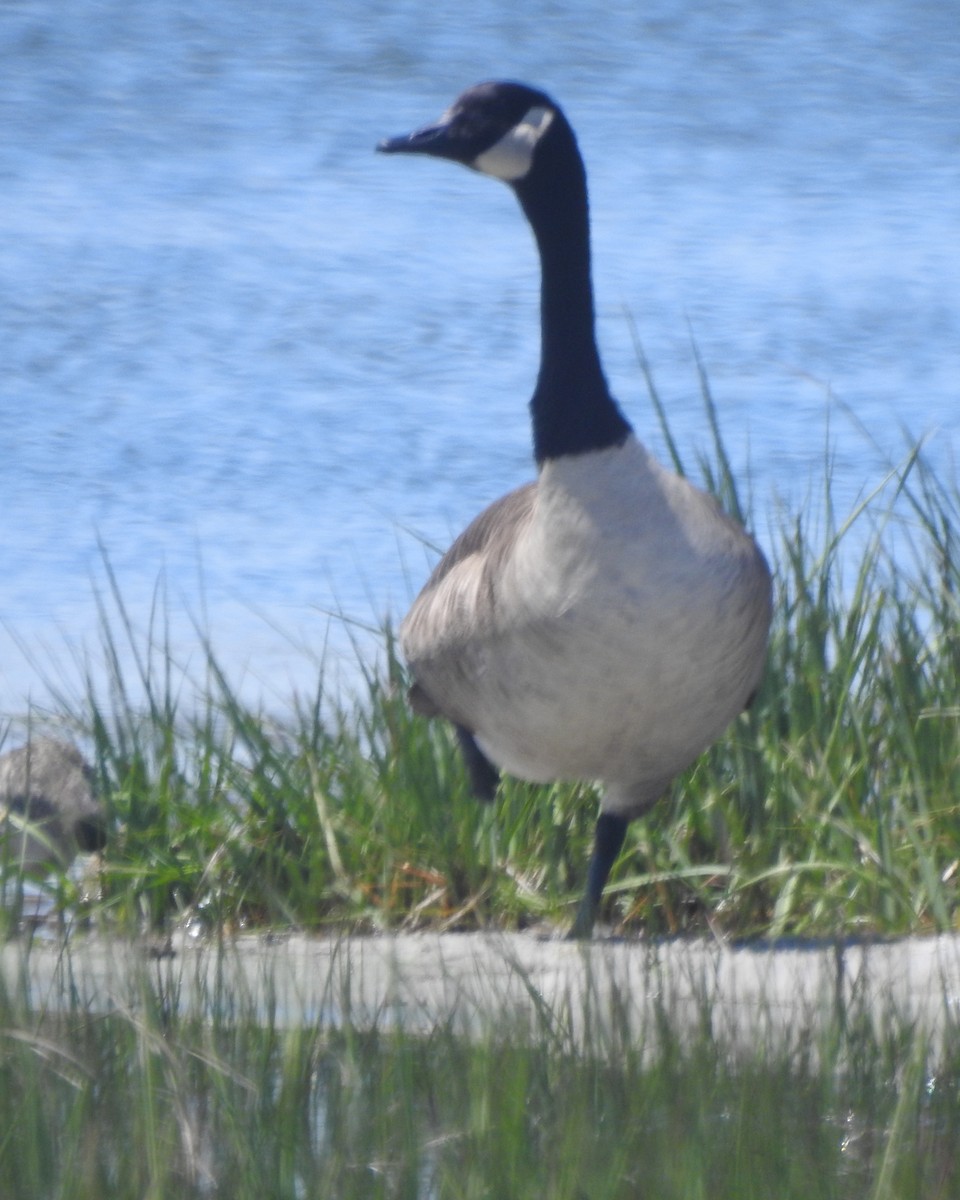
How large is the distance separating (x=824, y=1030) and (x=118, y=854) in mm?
2953

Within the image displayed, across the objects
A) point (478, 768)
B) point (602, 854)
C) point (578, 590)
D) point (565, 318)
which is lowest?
point (602, 854)

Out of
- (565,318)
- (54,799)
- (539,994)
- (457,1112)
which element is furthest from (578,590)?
(54,799)

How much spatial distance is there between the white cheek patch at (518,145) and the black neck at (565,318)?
0.12ft

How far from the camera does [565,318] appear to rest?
4.91 metres

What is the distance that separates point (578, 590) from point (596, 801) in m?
1.50

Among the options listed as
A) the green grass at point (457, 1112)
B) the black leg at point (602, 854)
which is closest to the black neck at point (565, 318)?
the black leg at point (602, 854)

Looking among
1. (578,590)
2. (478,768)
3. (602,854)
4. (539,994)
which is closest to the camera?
(539,994)

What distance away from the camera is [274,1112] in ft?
9.80

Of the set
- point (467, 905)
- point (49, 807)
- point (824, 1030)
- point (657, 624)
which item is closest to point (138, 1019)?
point (824, 1030)

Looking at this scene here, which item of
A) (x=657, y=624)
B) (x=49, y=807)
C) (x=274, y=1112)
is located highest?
(x=657, y=624)

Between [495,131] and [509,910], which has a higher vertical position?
[495,131]

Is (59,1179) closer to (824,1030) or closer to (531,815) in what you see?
(824,1030)

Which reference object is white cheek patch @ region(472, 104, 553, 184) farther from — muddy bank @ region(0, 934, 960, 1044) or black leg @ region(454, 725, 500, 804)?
muddy bank @ region(0, 934, 960, 1044)

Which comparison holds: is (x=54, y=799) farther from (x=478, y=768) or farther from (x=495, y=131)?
(x=495, y=131)
